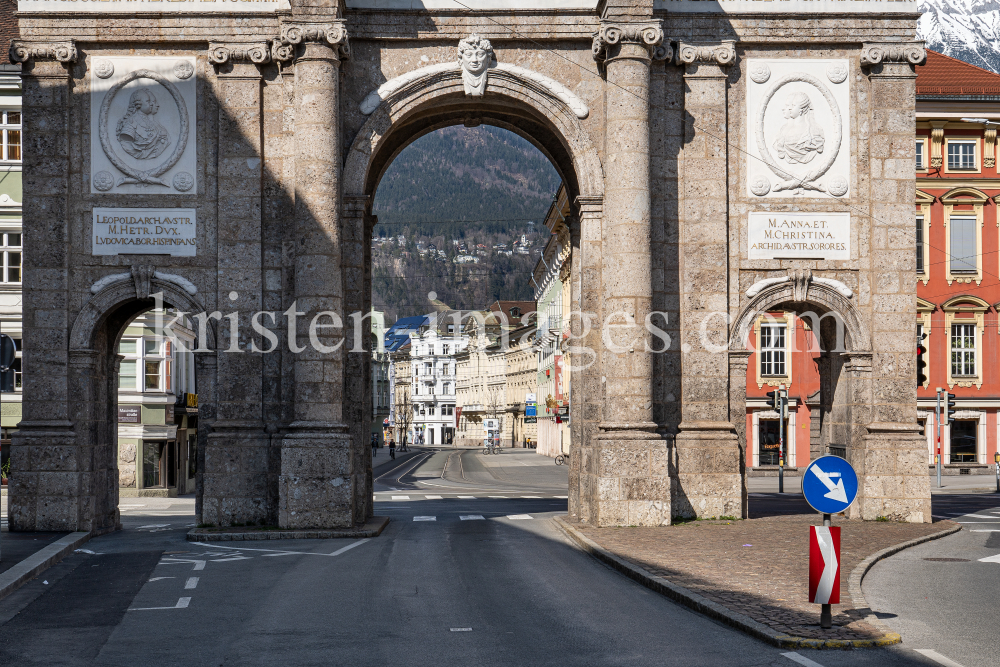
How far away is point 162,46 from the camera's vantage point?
23578 millimetres

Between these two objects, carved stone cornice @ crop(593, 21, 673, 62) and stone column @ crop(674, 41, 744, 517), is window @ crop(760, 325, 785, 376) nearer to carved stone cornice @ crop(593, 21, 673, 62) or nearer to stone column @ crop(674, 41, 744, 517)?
stone column @ crop(674, 41, 744, 517)

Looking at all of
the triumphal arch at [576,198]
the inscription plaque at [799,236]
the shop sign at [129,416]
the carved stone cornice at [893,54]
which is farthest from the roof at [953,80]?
the shop sign at [129,416]

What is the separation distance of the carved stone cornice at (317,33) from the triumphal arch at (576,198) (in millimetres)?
291

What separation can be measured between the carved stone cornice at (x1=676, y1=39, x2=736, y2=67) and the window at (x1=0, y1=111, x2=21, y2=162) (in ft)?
73.3

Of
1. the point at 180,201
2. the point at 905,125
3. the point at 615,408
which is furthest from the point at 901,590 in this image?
the point at 180,201

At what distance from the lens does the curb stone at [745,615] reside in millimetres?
10625

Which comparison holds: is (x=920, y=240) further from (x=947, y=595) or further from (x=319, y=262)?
(x=947, y=595)

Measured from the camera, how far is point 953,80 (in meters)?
50.0

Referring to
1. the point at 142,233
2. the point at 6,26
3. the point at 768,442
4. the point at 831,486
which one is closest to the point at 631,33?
the point at 142,233

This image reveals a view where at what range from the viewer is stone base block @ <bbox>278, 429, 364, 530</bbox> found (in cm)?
2164

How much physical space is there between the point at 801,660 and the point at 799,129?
16.2 metres

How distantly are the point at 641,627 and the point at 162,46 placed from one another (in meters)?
17.1

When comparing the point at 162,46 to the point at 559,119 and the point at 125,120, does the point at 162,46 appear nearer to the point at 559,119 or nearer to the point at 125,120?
the point at 125,120

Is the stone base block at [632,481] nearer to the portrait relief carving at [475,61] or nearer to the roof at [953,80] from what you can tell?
the portrait relief carving at [475,61]
